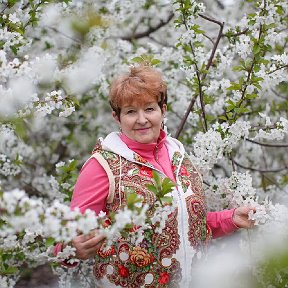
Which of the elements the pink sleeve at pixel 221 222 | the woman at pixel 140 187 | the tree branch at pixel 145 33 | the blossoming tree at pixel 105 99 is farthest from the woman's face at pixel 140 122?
the tree branch at pixel 145 33

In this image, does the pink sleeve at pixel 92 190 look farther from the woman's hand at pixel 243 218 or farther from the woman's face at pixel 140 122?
the woman's hand at pixel 243 218

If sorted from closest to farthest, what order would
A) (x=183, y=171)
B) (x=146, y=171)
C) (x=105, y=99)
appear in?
(x=146, y=171) → (x=183, y=171) → (x=105, y=99)

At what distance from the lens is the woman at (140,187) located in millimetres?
2043

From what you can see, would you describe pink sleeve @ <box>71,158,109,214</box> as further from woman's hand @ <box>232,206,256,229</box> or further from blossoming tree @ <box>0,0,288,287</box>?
woman's hand @ <box>232,206,256,229</box>

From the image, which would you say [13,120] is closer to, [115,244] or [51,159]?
[115,244]

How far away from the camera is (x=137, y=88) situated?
2102 millimetres

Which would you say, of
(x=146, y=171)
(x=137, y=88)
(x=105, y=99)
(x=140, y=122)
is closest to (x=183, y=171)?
(x=146, y=171)

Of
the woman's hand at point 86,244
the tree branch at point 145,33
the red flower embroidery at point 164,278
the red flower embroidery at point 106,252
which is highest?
the tree branch at point 145,33

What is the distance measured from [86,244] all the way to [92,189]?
255 mm

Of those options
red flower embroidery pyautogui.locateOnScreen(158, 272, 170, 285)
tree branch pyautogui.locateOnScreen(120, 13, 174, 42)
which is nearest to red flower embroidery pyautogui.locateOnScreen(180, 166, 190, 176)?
red flower embroidery pyautogui.locateOnScreen(158, 272, 170, 285)

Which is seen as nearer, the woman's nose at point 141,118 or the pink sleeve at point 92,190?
the pink sleeve at point 92,190

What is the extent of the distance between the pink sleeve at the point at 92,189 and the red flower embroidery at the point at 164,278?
1.15 feet

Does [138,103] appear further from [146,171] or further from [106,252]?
[106,252]

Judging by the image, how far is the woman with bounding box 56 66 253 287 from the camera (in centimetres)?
204
